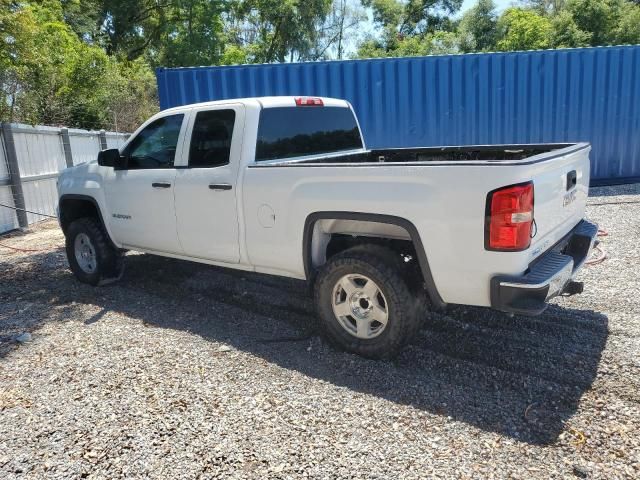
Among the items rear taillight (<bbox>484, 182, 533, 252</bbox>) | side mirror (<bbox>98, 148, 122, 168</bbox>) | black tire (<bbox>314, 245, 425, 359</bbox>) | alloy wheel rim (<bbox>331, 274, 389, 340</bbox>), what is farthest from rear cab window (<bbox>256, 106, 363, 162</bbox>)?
rear taillight (<bbox>484, 182, 533, 252</bbox>)

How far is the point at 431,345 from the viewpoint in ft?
13.1

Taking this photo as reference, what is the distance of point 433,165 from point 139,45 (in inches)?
1273

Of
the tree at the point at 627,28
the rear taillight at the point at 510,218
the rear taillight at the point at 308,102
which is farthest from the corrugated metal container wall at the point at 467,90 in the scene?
the tree at the point at 627,28

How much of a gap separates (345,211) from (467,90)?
7374 mm

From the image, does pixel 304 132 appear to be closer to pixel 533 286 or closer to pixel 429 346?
pixel 429 346

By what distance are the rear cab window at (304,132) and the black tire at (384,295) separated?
1.22 m

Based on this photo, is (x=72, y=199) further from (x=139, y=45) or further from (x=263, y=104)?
(x=139, y=45)

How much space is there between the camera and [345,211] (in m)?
3.57

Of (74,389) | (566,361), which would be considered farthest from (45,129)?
(566,361)

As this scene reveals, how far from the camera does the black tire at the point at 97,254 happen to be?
5.59 metres

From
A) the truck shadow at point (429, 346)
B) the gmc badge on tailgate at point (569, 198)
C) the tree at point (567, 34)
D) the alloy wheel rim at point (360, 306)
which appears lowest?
the truck shadow at point (429, 346)

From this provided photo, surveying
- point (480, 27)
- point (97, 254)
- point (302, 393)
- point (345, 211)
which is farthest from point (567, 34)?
point (302, 393)

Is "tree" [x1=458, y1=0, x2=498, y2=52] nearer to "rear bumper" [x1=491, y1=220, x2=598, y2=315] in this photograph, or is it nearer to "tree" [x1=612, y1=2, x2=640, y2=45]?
"tree" [x1=612, y1=2, x2=640, y2=45]

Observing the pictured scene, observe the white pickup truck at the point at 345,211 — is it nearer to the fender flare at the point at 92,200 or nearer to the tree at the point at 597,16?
the fender flare at the point at 92,200
